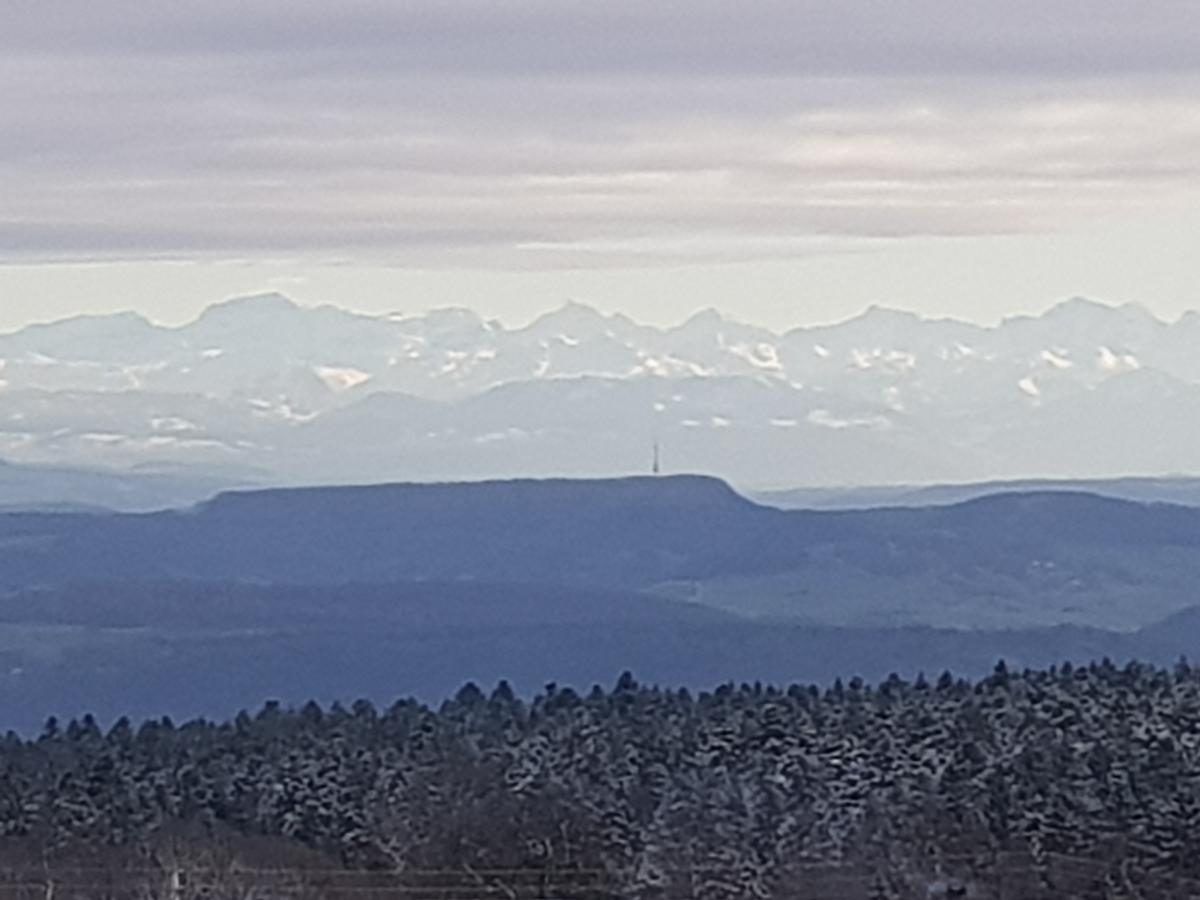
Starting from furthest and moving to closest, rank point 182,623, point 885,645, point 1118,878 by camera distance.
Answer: point 182,623
point 885,645
point 1118,878

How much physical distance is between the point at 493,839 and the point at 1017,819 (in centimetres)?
552

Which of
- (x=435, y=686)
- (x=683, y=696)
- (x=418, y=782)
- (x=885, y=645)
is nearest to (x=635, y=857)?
(x=418, y=782)

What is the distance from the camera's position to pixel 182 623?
175 metres

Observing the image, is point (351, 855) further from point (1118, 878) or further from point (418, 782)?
point (1118, 878)

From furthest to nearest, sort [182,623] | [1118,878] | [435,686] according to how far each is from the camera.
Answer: [182,623] → [435,686] → [1118,878]

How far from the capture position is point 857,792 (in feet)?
144

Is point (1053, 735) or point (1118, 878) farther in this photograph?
point (1053, 735)

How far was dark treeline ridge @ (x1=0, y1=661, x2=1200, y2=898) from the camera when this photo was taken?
4169 centimetres

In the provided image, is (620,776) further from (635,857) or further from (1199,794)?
(1199,794)

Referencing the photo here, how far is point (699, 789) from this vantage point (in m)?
44.5

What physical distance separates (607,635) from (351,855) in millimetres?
136901

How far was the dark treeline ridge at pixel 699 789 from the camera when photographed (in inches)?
1641

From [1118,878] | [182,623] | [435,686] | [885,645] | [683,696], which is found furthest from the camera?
[182,623]

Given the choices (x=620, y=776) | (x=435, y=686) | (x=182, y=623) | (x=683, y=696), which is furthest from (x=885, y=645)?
(x=620, y=776)
